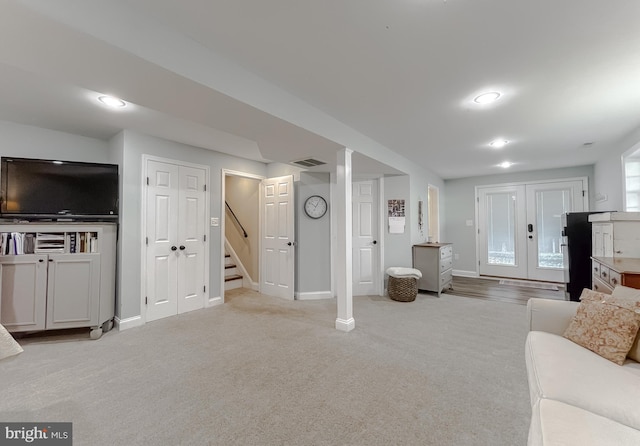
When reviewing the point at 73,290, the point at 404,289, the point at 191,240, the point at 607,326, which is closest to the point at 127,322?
the point at 73,290

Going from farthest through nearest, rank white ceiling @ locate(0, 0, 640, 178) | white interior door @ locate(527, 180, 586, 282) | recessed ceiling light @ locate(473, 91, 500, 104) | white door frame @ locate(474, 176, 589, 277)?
white interior door @ locate(527, 180, 586, 282) → white door frame @ locate(474, 176, 589, 277) → recessed ceiling light @ locate(473, 91, 500, 104) → white ceiling @ locate(0, 0, 640, 178)

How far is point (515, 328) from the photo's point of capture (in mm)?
2996

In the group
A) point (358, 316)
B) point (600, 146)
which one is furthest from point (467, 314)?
point (600, 146)

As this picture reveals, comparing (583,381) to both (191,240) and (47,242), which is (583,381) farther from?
(47,242)

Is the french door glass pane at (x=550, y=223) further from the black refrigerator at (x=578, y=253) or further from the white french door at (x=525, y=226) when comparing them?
the black refrigerator at (x=578, y=253)

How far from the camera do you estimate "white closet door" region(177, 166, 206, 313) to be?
3541 millimetres

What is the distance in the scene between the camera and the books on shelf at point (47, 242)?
2.55 m

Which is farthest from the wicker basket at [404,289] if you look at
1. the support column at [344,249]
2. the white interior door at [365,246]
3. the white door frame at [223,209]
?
the white door frame at [223,209]

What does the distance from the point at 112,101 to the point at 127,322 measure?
231 cm

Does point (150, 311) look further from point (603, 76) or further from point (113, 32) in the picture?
point (603, 76)

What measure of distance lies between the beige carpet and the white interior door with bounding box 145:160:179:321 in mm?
308

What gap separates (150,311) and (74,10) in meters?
3.01

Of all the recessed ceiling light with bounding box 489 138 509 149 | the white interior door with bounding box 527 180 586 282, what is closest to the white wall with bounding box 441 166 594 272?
the white interior door with bounding box 527 180 586 282

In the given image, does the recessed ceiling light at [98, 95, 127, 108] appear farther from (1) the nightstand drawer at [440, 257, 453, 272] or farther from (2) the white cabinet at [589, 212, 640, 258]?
(2) the white cabinet at [589, 212, 640, 258]
